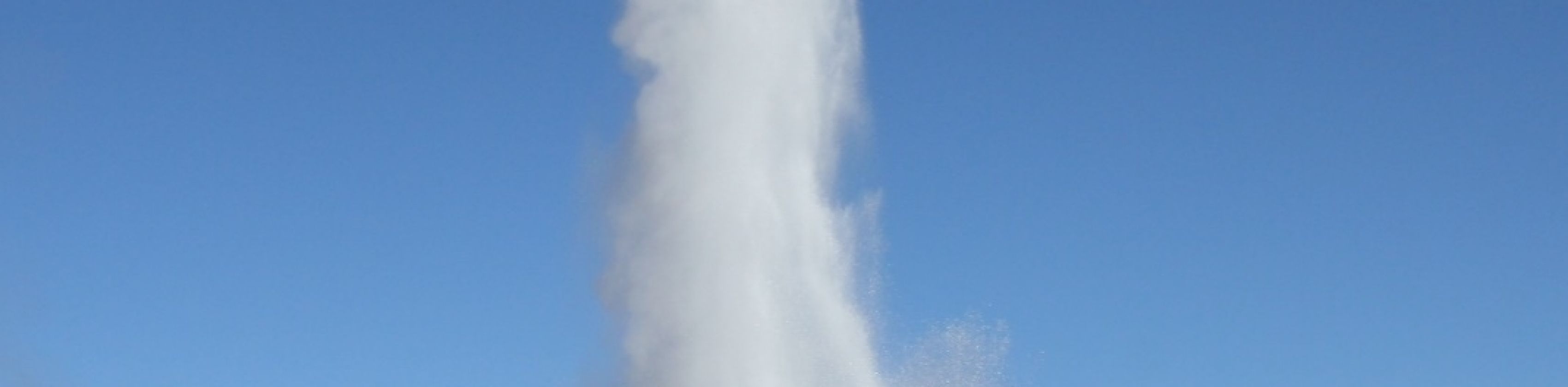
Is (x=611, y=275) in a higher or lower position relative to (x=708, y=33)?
lower

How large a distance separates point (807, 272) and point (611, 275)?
4983mm

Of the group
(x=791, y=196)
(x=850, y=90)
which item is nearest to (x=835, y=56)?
(x=850, y=90)

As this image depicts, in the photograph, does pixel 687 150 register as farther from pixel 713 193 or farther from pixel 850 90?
pixel 850 90

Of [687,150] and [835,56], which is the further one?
[835,56]

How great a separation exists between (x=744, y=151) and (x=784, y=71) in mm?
3872

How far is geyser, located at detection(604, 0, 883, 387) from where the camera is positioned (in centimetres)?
6550

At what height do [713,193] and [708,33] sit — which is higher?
[708,33]

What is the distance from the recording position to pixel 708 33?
7200cm

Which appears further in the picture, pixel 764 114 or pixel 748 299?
pixel 764 114

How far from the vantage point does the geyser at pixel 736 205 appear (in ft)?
215

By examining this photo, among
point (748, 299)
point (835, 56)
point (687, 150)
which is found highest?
point (835, 56)

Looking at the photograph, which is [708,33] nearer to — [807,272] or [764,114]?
[764,114]

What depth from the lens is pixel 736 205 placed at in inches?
2702

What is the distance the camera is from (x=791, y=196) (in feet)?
229
